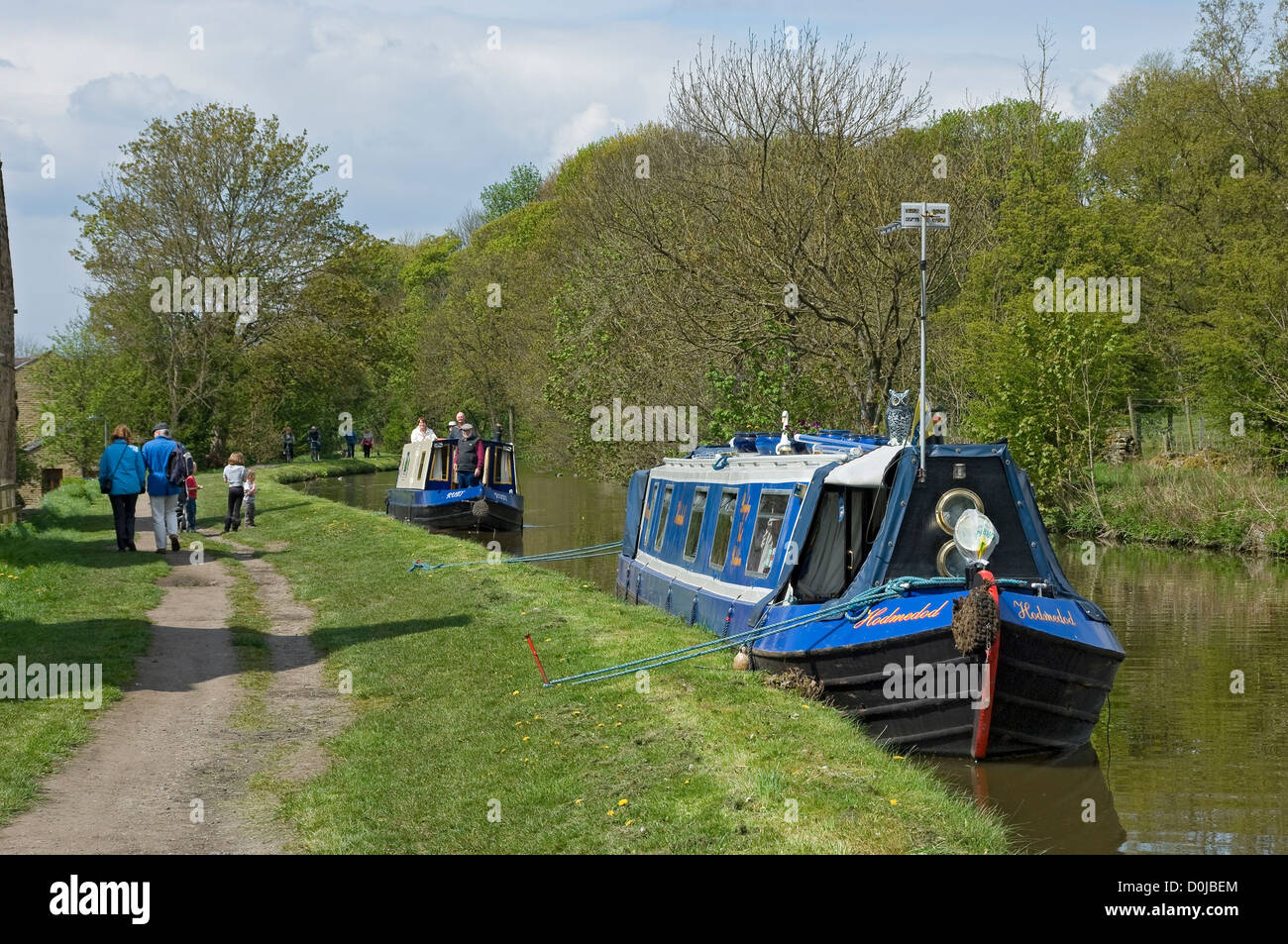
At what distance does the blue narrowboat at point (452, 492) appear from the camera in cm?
2939

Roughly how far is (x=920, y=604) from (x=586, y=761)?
10.9 feet

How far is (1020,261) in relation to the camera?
109 feet

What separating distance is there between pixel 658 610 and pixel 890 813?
27.0ft

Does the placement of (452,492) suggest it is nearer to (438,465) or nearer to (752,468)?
(438,465)

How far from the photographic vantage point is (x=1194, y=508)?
26.1 metres

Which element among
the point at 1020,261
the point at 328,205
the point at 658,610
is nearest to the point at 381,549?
the point at 658,610

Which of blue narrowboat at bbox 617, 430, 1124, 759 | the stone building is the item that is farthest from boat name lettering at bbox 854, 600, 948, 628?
the stone building

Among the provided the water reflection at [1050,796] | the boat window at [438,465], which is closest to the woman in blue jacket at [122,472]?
the boat window at [438,465]

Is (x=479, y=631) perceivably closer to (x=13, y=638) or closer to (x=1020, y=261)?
(x=13, y=638)

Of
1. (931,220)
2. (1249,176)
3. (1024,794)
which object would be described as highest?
(1249,176)

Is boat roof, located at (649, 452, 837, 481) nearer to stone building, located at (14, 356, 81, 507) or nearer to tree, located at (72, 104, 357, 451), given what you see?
stone building, located at (14, 356, 81, 507)

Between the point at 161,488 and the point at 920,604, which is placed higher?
the point at 161,488

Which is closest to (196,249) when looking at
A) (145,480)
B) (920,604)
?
(145,480)
